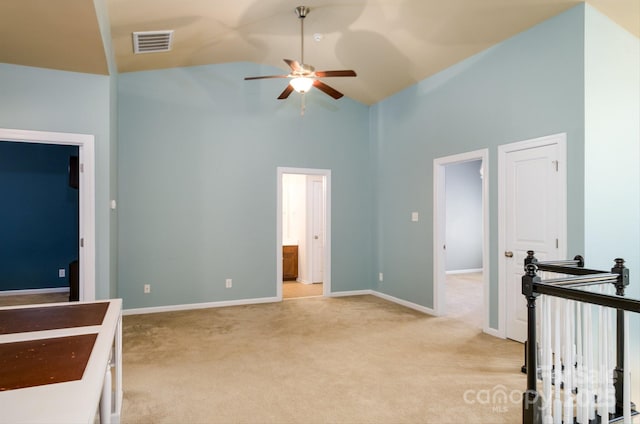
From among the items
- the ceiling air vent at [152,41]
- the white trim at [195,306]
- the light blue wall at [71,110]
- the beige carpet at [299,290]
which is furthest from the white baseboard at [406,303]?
the ceiling air vent at [152,41]

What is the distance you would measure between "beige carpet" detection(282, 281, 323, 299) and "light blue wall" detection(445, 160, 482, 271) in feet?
11.8

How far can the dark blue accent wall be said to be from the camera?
5.98 m

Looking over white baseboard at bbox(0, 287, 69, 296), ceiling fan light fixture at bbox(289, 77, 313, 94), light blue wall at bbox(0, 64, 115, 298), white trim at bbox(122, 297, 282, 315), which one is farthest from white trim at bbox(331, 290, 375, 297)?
white baseboard at bbox(0, 287, 69, 296)

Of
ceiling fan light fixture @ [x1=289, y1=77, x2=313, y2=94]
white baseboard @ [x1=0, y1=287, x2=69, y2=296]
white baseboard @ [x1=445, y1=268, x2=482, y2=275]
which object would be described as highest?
ceiling fan light fixture @ [x1=289, y1=77, x2=313, y2=94]

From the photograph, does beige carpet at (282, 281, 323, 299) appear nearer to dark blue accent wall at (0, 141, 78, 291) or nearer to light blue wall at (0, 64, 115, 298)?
light blue wall at (0, 64, 115, 298)

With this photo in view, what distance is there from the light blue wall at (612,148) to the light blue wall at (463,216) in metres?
5.23

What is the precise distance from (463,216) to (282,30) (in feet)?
20.6

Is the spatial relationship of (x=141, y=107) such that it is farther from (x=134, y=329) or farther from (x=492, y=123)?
(x=492, y=123)

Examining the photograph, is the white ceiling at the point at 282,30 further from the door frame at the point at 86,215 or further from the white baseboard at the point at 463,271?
the white baseboard at the point at 463,271

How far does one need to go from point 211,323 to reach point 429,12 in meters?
4.05

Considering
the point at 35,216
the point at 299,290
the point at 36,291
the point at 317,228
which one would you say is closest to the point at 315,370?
the point at 299,290

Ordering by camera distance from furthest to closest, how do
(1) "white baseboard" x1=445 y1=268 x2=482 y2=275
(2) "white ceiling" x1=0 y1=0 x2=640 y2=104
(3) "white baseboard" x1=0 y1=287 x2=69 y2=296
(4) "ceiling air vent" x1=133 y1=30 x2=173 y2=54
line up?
(1) "white baseboard" x1=445 y1=268 x2=482 y2=275
(3) "white baseboard" x1=0 y1=287 x2=69 y2=296
(4) "ceiling air vent" x1=133 y1=30 x2=173 y2=54
(2) "white ceiling" x1=0 y1=0 x2=640 y2=104

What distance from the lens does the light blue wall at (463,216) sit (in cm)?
877

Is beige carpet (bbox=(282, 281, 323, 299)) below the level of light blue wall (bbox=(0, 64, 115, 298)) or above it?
below
